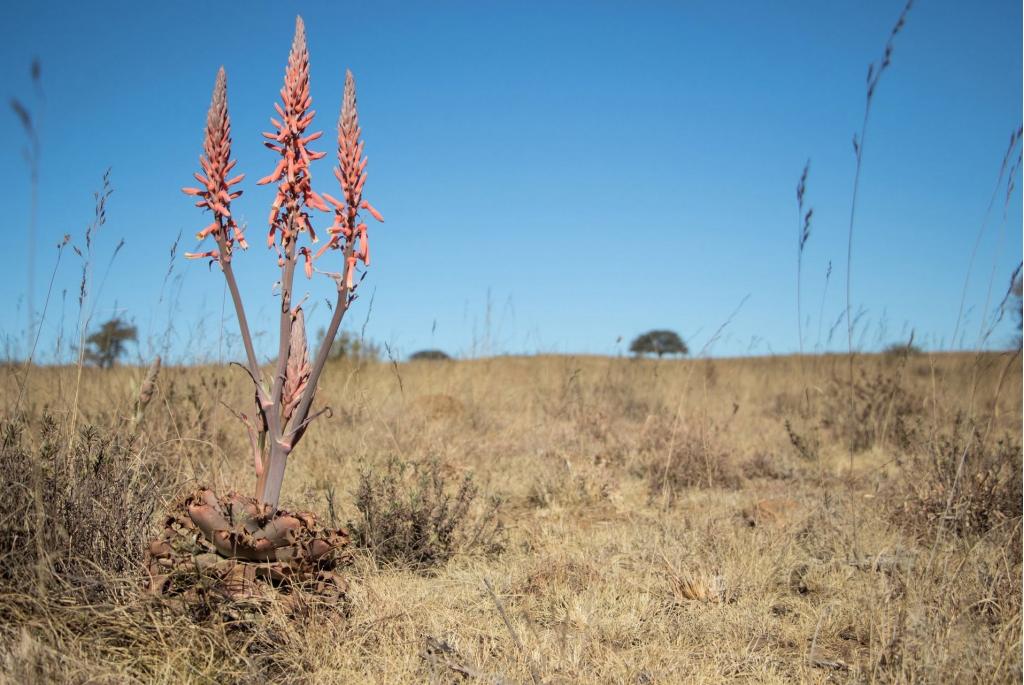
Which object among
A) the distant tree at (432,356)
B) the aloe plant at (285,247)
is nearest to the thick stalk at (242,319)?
the aloe plant at (285,247)

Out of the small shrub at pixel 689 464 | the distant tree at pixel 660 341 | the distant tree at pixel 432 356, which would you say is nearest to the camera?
the small shrub at pixel 689 464

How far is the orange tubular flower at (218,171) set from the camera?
2.14 m

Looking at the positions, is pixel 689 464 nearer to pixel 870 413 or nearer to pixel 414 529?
pixel 414 529

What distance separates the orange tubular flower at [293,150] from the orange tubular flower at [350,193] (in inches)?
2.5

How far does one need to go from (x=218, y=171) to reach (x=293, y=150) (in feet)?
0.73

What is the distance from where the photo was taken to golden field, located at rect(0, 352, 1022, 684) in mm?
2324

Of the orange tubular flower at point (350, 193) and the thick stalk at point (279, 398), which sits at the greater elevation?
the orange tubular flower at point (350, 193)

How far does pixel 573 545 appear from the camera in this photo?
3.85m

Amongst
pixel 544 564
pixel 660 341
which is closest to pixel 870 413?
pixel 544 564

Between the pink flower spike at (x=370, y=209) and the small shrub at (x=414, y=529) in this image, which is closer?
the pink flower spike at (x=370, y=209)

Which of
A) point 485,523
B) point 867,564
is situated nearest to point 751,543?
point 867,564

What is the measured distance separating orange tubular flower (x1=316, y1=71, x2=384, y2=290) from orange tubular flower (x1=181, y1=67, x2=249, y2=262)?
288mm

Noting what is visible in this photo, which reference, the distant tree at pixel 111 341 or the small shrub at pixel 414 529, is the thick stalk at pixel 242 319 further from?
the distant tree at pixel 111 341

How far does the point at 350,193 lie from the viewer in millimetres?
2135
